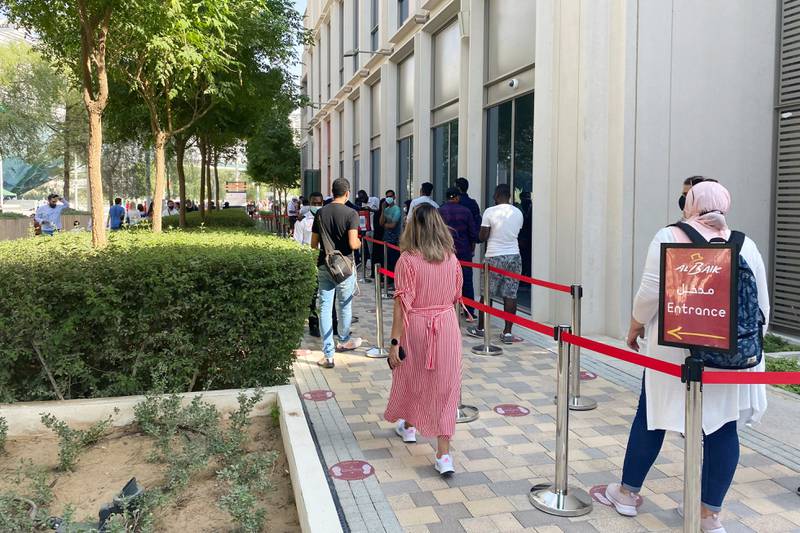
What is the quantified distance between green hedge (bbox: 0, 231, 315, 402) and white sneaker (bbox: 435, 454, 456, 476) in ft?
6.00

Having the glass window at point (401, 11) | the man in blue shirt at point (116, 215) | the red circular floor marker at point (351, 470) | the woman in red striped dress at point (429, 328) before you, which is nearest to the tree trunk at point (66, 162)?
the man in blue shirt at point (116, 215)

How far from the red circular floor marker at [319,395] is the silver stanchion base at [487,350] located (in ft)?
7.32

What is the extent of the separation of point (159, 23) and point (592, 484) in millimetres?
7436

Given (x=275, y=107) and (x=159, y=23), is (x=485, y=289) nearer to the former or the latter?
(x=159, y=23)

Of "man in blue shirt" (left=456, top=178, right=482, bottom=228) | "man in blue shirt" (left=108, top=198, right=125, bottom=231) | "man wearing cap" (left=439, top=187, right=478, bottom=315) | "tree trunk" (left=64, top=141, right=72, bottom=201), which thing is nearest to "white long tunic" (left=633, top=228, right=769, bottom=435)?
"man wearing cap" (left=439, top=187, right=478, bottom=315)

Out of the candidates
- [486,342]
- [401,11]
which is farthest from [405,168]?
[486,342]

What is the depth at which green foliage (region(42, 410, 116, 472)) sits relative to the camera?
3941mm

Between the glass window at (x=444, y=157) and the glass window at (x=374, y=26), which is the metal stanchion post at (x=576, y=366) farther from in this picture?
the glass window at (x=374, y=26)

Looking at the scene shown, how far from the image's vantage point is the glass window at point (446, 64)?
547 inches

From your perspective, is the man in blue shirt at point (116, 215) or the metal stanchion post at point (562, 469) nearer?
the metal stanchion post at point (562, 469)

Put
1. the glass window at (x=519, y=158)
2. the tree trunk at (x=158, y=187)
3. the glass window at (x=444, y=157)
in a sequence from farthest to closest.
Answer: the glass window at (x=444, y=157), the tree trunk at (x=158, y=187), the glass window at (x=519, y=158)

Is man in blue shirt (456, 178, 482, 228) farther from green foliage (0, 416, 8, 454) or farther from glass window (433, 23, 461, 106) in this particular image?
green foliage (0, 416, 8, 454)

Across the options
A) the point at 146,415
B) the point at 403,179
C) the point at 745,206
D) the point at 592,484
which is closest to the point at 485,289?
the point at 745,206

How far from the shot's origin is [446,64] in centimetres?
1459
